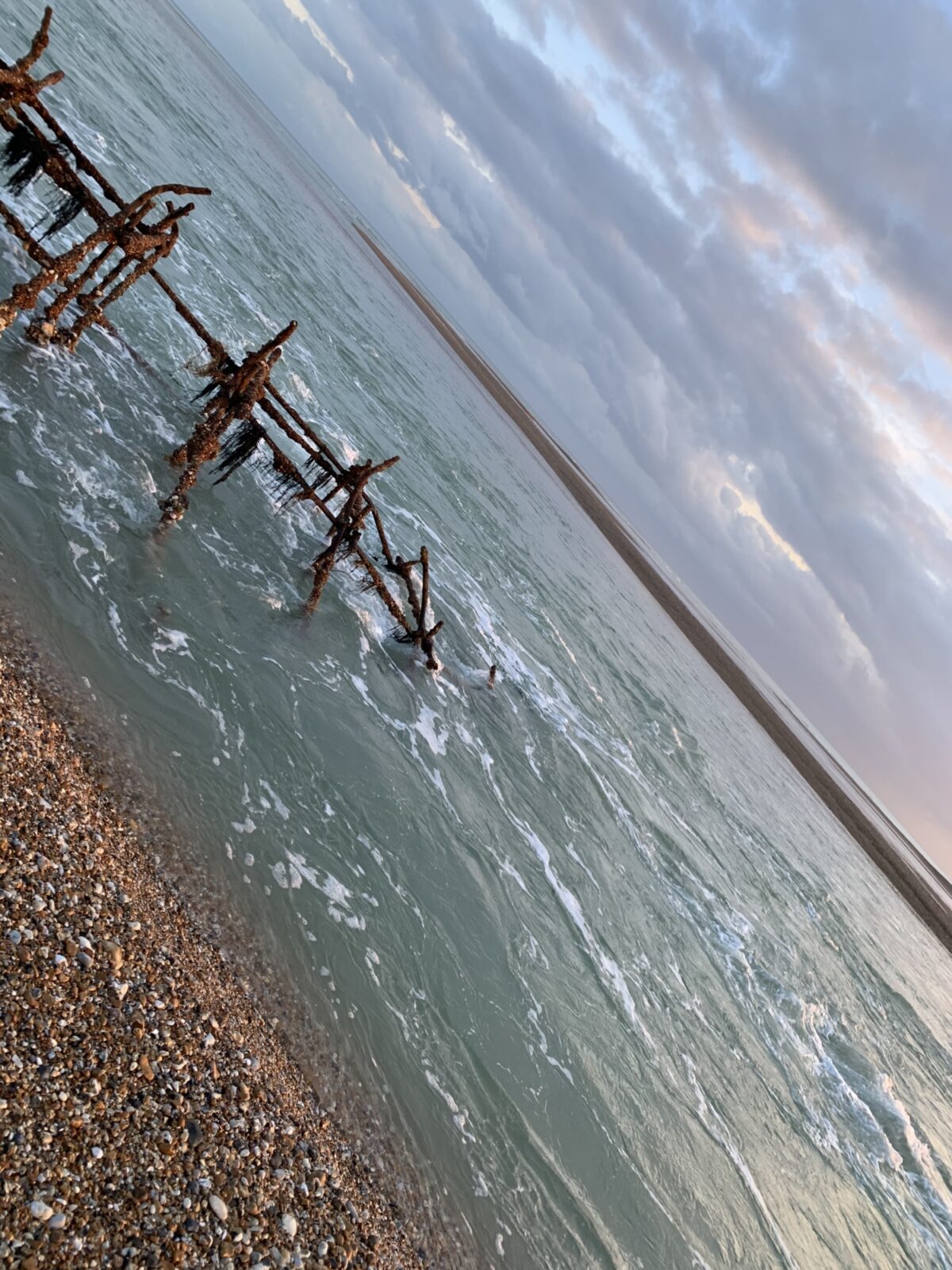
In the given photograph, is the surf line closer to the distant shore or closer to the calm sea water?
the calm sea water

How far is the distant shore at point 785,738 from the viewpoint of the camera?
197ft

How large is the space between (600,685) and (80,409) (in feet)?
75.0

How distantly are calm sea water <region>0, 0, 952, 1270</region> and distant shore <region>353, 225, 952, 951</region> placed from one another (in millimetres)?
30885

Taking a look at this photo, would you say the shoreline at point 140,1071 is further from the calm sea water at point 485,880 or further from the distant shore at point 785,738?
the distant shore at point 785,738

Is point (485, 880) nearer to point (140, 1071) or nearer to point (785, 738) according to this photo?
point (140, 1071)

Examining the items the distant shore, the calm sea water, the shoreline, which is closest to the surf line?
the calm sea water

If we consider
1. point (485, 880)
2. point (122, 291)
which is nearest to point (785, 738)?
point (485, 880)

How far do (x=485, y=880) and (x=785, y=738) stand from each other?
79.5 metres

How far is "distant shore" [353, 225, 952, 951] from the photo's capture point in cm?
6000

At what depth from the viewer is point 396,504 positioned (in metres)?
29.5

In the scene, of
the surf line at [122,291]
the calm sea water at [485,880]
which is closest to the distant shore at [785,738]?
the calm sea water at [485,880]

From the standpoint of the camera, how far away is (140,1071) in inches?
235

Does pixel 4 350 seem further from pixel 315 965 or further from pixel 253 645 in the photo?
pixel 315 965

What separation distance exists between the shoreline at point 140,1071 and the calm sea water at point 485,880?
2.76 ft
